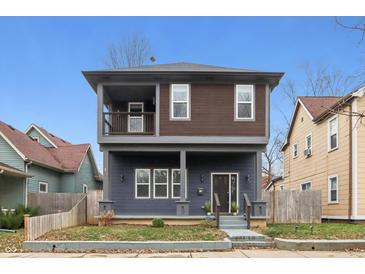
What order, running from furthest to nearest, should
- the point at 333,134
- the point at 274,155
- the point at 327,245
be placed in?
the point at 274,155
the point at 333,134
the point at 327,245

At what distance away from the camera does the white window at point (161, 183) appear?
17406mm

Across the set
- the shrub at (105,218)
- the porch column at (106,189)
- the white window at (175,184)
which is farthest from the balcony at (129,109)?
the shrub at (105,218)

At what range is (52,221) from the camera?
12578 millimetres

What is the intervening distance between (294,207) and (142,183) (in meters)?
6.68

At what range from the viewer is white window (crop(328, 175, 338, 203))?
17997 millimetres

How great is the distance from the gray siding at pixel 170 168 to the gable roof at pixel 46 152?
5266 millimetres

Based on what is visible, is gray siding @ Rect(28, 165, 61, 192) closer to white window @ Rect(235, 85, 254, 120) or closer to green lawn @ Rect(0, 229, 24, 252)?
green lawn @ Rect(0, 229, 24, 252)

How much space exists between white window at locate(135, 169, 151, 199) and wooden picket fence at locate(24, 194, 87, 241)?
238 centimetres

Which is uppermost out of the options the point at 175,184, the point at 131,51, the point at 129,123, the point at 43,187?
the point at 131,51

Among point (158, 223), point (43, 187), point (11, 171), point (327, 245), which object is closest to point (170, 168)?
point (158, 223)

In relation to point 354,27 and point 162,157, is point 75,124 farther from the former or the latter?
point 354,27

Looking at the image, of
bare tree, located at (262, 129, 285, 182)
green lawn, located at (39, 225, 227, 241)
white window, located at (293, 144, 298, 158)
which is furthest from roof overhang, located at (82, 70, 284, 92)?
bare tree, located at (262, 129, 285, 182)

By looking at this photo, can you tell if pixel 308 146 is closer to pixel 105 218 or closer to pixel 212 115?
pixel 212 115

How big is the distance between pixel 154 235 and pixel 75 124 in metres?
22.2
